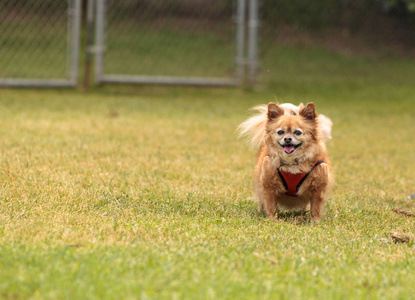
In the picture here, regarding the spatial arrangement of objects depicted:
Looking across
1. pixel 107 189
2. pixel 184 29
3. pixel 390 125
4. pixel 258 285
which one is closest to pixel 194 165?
pixel 107 189

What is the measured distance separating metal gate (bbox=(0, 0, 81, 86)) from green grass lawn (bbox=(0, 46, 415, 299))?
254 centimetres

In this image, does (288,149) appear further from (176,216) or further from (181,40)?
(181,40)

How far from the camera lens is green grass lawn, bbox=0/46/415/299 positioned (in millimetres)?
2736

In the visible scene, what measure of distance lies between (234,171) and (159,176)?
857 mm

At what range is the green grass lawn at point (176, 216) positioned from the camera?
2.74 metres

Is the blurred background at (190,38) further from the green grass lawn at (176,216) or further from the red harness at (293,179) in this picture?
the red harness at (293,179)

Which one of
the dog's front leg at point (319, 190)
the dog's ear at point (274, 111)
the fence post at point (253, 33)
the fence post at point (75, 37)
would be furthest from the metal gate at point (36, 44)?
the dog's front leg at point (319, 190)

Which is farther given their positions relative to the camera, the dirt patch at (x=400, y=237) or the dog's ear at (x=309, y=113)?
the dog's ear at (x=309, y=113)

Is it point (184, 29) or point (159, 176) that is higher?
point (184, 29)

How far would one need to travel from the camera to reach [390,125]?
398 inches

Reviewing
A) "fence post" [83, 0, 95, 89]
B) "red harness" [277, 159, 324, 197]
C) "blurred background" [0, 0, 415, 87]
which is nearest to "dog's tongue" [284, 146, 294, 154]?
"red harness" [277, 159, 324, 197]

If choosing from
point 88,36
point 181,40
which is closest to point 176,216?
point 88,36

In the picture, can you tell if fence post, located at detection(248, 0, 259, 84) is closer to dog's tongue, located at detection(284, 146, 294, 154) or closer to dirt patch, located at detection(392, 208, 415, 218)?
dirt patch, located at detection(392, 208, 415, 218)

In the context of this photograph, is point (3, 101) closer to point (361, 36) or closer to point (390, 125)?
point (390, 125)
